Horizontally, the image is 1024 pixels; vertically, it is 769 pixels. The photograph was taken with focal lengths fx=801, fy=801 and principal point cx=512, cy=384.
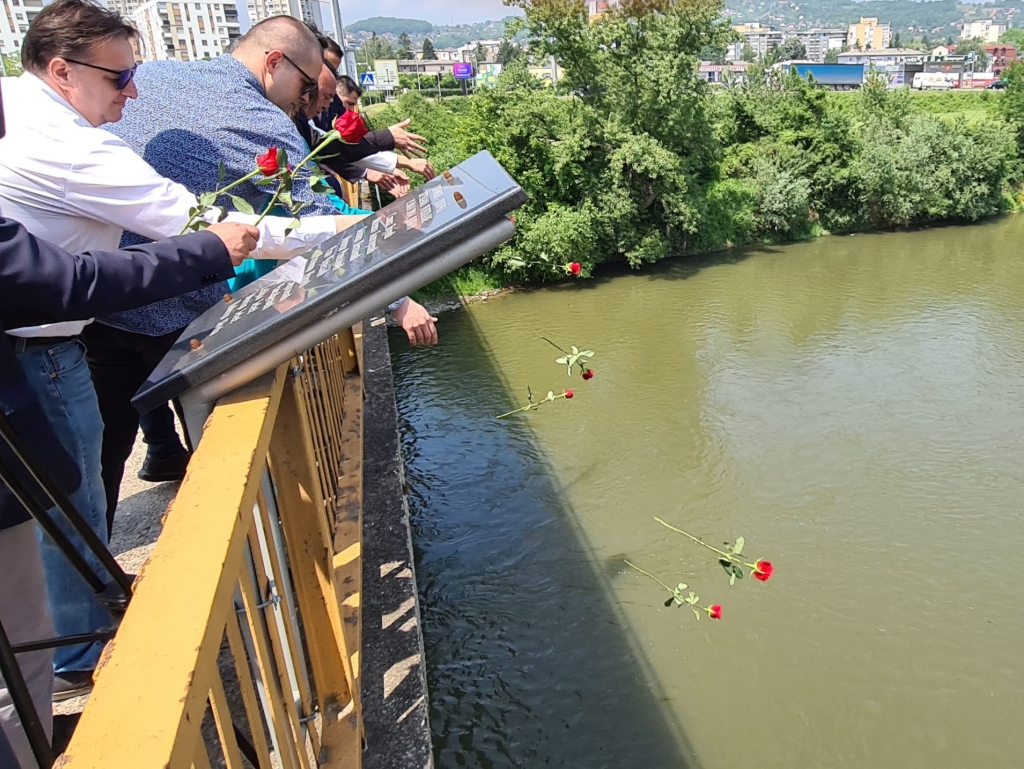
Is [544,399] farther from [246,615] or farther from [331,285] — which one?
[246,615]

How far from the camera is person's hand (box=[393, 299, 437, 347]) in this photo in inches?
78.8

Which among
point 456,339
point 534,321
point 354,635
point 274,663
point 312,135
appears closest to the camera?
point 274,663

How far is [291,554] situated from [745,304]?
14.2 meters

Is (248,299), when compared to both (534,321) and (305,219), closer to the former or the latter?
(305,219)

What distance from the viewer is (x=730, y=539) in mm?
7461

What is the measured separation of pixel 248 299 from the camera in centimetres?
170

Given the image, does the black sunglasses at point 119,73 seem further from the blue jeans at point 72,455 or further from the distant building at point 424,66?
the distant building at point 424,66

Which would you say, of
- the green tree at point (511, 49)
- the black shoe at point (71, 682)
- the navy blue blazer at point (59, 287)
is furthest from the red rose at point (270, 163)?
the green tree at point (511, 49)

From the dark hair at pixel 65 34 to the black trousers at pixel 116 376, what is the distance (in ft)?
2.76

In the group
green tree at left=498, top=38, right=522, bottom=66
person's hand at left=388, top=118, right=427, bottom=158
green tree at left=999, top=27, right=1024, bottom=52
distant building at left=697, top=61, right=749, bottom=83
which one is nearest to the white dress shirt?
person's hand at left=388, top=118, right=427, bottom=158

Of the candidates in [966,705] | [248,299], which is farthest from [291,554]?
[966,705]

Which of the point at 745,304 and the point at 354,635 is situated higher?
the point at 354,635

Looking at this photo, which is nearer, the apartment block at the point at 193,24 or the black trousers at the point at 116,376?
the black trousers at the point at 116,376

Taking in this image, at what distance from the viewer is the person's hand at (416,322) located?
6.57 ft
